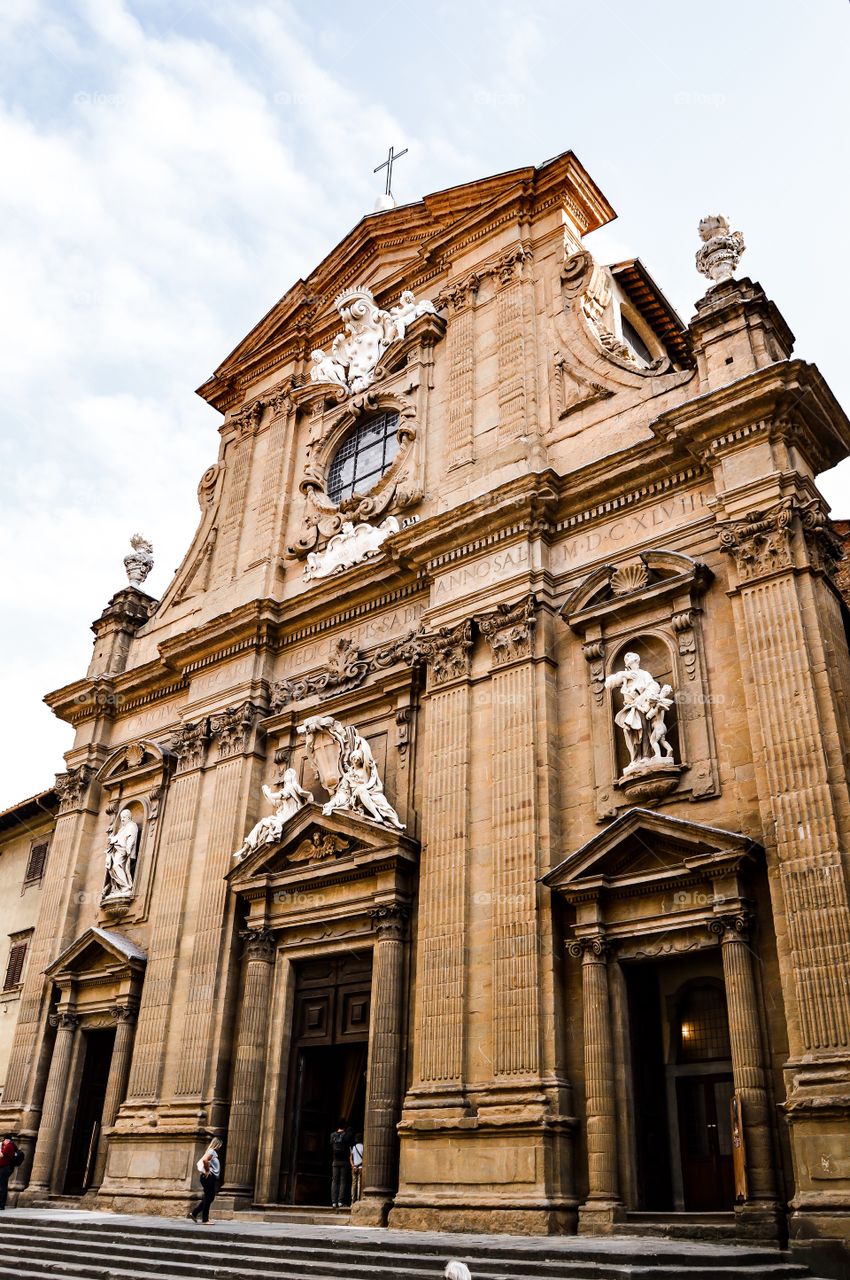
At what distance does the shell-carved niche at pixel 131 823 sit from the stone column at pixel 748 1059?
39.9ft

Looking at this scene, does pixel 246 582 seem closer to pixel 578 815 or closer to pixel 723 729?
pixel 578 815

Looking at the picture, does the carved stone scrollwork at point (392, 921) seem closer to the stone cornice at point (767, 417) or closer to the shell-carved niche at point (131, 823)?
the shell-carved niche at point (131, 823)

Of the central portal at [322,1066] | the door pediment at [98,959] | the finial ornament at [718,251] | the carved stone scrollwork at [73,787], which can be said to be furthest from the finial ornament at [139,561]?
the finial ornament at [718,251]

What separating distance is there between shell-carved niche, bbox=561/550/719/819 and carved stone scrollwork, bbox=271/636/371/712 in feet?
14.9

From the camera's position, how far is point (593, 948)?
13.7 meters

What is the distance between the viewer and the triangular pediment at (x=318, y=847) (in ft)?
54.5

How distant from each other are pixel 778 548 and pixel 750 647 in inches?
54.2

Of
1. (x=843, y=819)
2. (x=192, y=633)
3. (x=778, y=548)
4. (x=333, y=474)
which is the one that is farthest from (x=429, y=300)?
(x=843, y=819)

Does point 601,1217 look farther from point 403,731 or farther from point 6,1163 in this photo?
point 6,1163

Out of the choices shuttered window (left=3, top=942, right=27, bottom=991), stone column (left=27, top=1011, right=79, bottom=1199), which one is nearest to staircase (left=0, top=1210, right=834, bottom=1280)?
stone column (left=27, top=1011, right=79, bottom=1199)

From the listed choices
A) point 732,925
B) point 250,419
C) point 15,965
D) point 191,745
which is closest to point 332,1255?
point 732,925

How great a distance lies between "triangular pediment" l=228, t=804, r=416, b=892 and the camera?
16.6m

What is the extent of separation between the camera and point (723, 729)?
1400 cm

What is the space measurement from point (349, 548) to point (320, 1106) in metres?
9.93
